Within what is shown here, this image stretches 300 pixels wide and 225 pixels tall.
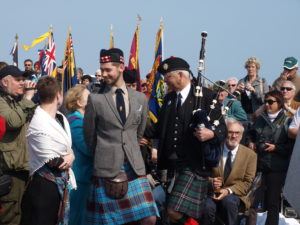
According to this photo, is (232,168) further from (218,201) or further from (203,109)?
(203,109)

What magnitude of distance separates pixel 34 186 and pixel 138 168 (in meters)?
1.00

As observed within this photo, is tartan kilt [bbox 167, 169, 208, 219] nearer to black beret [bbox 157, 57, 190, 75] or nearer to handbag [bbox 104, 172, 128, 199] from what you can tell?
handbag [bbox 104, 172, 128, 199]

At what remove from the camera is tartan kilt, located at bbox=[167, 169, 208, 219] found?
22.2 feet

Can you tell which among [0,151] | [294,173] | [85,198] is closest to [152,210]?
[85,198]

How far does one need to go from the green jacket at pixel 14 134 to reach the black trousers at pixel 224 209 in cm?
229

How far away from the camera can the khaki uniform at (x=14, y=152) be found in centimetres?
683

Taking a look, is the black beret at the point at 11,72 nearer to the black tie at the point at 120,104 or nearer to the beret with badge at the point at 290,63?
the black tie at the point at 120,104

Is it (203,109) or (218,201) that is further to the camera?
(218,201)

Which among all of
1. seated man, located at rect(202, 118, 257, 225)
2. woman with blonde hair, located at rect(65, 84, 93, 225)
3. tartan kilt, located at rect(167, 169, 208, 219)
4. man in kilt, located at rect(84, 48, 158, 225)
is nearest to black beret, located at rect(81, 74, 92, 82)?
seated man, located at rect(202, 118, 257, 225)

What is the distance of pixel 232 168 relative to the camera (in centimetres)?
833

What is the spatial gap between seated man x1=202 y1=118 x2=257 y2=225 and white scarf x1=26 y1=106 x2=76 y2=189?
247 centimetres

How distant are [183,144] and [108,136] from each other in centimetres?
93

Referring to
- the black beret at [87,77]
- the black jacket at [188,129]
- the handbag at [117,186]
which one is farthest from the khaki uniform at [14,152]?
the black beret at [87,77]

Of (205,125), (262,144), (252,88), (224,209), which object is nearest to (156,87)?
(252,88)
